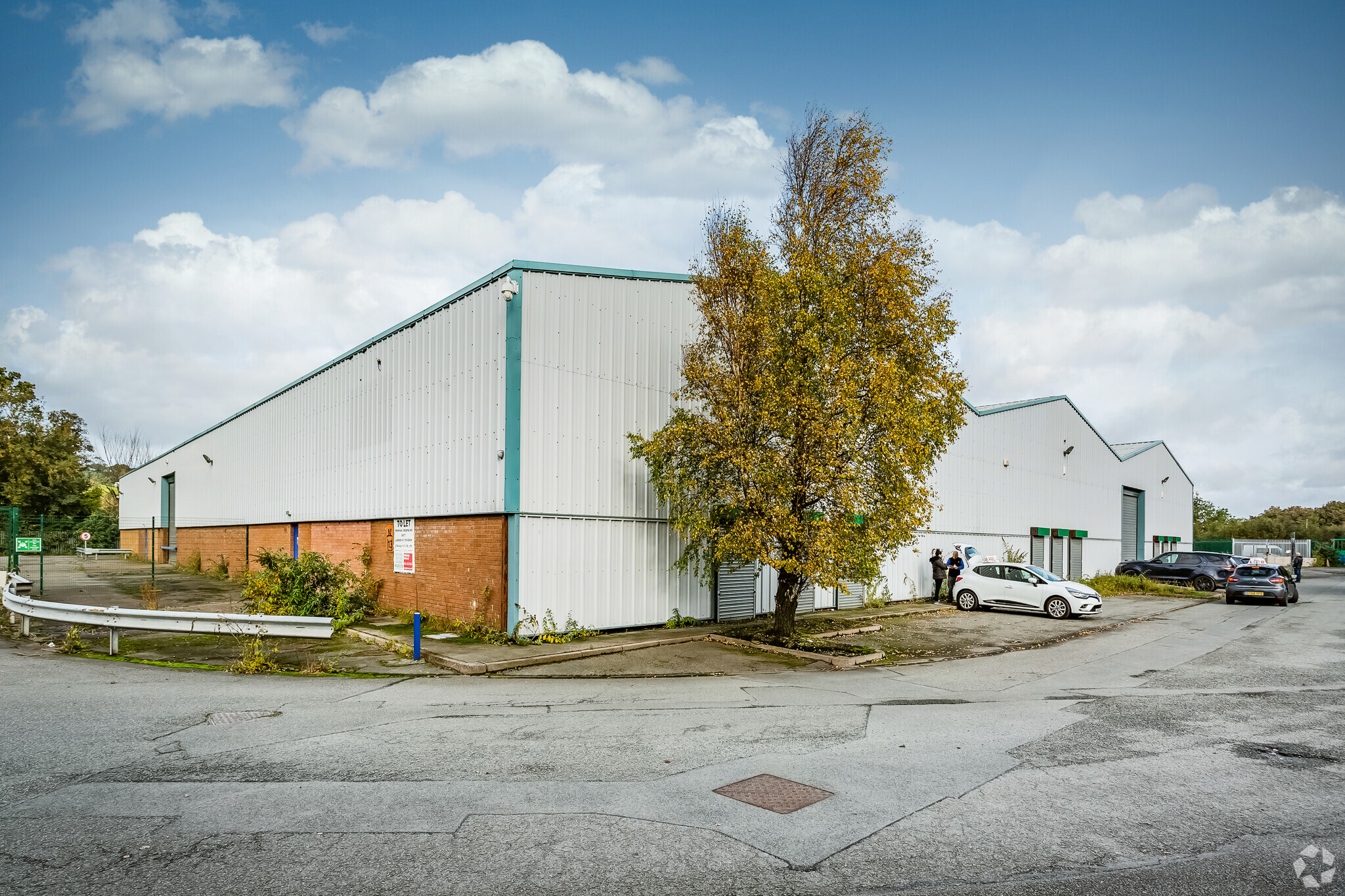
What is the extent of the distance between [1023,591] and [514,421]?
54.5ft

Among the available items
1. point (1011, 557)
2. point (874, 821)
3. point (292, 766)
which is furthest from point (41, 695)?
point (1011, 557)

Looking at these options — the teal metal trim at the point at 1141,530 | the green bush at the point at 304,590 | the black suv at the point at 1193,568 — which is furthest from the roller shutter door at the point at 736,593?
the teal metal trim at the point at 1141,530

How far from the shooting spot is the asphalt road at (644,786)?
15.2 feet

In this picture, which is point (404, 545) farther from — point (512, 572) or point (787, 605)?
point (787, 605)

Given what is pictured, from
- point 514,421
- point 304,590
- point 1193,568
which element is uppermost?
point 514,421

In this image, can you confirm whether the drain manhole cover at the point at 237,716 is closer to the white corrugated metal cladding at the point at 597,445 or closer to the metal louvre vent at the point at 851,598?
the white corrugated metal cladding at the point at 597,445

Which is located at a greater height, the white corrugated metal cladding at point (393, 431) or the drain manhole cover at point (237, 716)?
the white corrugated metal cladding at point (393, 431)

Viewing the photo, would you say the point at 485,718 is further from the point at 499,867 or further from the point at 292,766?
the point at 499,867

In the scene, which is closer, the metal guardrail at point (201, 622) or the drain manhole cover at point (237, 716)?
the drain manhole cover at point (237, 716)

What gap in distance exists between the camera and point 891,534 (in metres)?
14.2

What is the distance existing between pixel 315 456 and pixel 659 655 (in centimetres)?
1523

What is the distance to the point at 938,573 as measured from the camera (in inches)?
1055

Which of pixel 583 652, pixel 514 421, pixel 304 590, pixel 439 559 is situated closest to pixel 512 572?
pixel 583 652

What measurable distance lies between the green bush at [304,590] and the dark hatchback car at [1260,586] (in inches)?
1147
